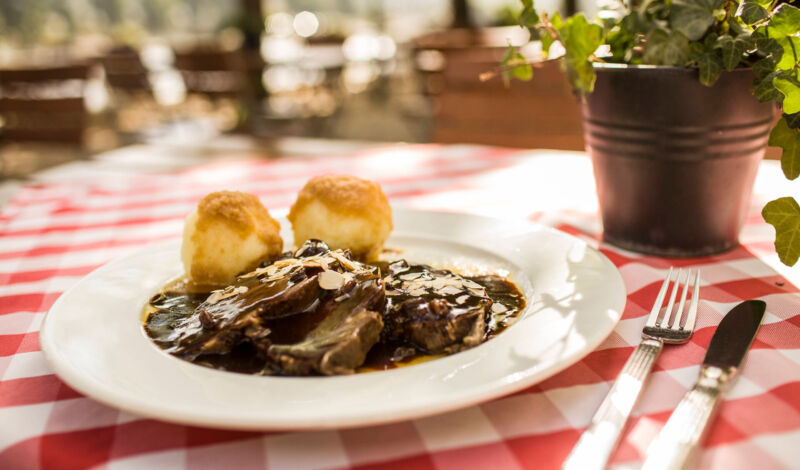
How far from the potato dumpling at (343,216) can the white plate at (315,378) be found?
0.35 meters

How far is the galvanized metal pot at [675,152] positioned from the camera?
137 centimetres

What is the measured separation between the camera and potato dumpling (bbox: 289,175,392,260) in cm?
148

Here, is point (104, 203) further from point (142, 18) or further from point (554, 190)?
point (142, 18)

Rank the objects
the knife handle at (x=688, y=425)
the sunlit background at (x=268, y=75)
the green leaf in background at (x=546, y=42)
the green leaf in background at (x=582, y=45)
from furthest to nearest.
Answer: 1. the sunlit background at (x=268, y=75)
2. the green leaf in background at (x=546, y=42)
3. the green leaf in background at (x=582, y=45)
4. the knife handle at (x=688, y=425)

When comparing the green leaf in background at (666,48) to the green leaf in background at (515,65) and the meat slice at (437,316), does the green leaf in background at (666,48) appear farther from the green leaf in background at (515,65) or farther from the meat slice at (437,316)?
the meat slice at (437,316)

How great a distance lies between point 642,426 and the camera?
0.86m

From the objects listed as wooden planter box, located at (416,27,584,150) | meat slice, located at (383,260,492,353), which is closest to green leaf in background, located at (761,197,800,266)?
meat slice, located at (383,260,492,353)

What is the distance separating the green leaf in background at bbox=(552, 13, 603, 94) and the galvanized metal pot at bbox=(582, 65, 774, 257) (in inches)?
1.3

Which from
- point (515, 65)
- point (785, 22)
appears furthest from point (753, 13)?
point (515, 65)

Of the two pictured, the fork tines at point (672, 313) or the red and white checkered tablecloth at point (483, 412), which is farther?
the fork tines at point (672, 313)

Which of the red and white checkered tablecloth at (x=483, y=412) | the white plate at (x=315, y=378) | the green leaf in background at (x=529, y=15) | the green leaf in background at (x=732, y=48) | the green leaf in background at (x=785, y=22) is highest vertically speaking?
the green leaf in background at (x=529, y=15)

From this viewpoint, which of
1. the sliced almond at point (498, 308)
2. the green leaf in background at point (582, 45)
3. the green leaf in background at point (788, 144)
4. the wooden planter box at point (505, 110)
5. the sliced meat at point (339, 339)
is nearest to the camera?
the sliced meat at point (339, 339)

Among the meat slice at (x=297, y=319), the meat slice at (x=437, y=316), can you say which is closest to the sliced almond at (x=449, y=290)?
the meat slice at (x=437, y=316)

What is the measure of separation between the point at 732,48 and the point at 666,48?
14 cm
